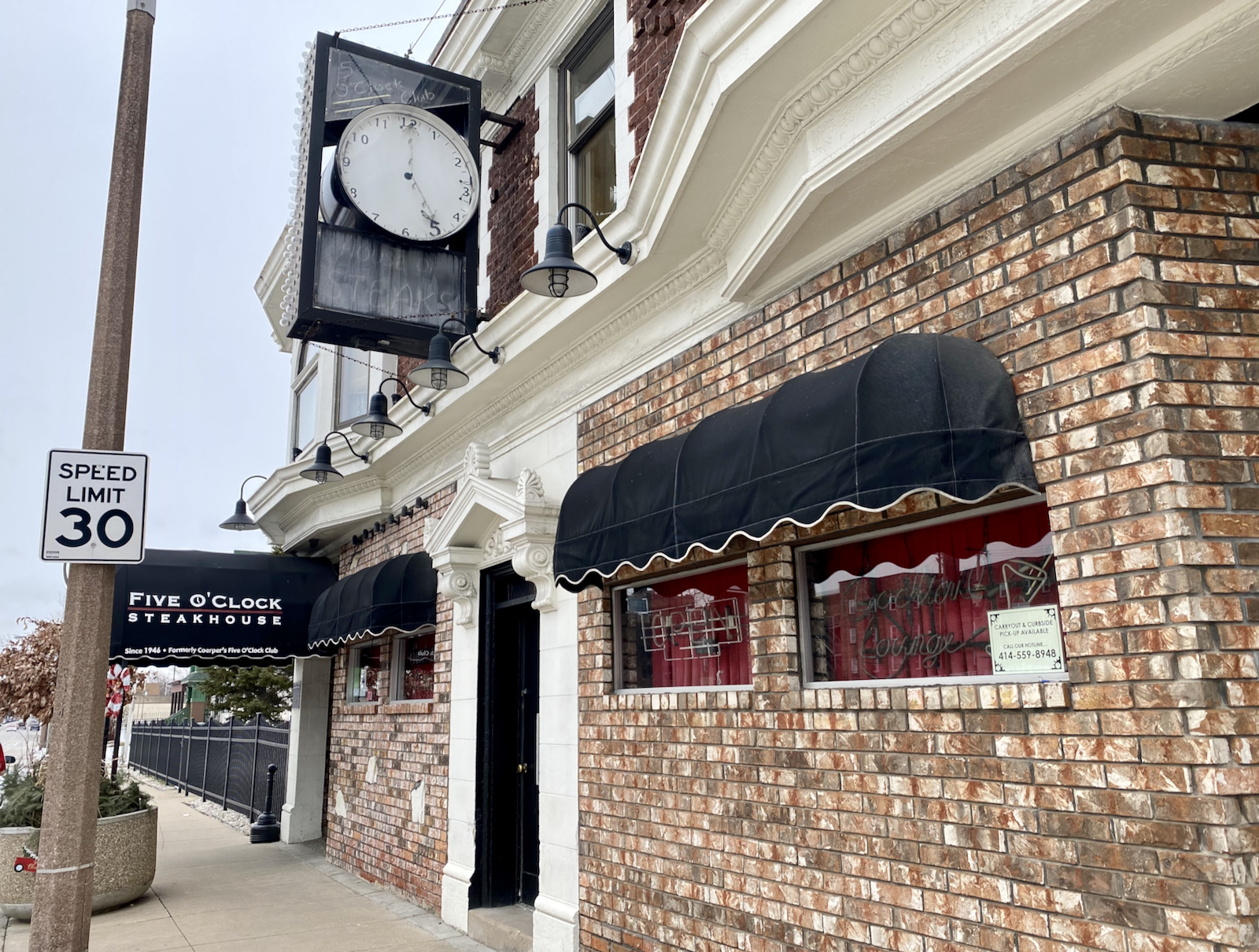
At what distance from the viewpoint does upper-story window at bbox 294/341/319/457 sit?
49.8 feet

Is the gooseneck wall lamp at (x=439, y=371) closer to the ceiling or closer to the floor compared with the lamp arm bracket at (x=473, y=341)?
closer to the floor

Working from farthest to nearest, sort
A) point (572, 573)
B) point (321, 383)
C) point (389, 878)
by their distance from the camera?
1. point (321, 383)
2. point (389, 878)
3. point (572, 573)

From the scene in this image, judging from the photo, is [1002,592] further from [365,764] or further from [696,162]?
[365,764]

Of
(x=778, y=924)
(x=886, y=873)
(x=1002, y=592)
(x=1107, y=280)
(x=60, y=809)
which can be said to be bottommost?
(x=778, y=924)

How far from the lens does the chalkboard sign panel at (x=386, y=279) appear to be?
7777 mm

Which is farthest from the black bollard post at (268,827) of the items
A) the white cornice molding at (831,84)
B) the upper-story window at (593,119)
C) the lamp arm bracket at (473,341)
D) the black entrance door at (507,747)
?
the white cornice molding at (831,84)

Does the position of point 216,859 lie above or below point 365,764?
below

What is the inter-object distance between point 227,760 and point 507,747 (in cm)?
1183

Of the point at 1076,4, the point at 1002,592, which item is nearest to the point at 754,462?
the point at 1002,592

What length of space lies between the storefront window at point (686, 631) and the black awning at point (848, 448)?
2.43ft

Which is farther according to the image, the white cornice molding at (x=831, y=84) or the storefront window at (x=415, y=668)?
the storefront window at (x=415, y=668)

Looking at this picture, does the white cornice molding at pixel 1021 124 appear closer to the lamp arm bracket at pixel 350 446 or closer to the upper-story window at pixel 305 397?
the lamp arm bracket at pixel 350 446

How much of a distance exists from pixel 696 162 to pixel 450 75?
14.0ft

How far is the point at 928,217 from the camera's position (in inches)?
177
